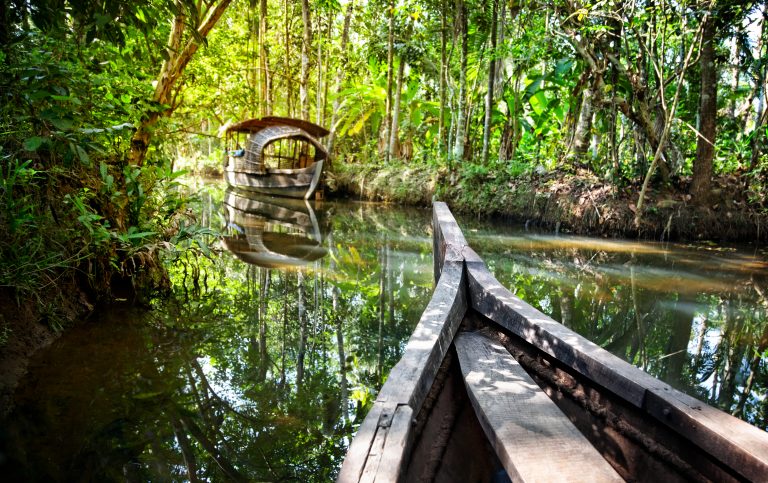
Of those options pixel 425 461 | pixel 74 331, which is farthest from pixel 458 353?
pixel 74 331

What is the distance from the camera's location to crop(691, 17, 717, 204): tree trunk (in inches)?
321

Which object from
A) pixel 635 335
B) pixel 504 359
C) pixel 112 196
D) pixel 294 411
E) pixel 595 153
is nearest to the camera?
pixel 504 359

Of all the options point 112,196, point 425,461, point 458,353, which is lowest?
point 425,461

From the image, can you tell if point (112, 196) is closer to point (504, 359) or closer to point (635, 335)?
point (504, 359)

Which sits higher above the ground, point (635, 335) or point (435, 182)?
point (435, 182)

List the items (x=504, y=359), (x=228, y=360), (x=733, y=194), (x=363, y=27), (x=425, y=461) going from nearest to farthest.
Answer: (x=425, y=461) < (x=504, y=359) < (x=228, y=360) < (x=733, y=194) < (x=363, y=27)

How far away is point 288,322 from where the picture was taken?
13.1 ft

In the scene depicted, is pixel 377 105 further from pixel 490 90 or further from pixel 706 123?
pixel 706 123

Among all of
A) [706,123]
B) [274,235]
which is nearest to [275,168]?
[274,235]

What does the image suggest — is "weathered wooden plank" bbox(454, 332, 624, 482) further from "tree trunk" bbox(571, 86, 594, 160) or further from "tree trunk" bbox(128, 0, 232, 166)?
"tree trunk" bbox(571, 86, 594, 160)

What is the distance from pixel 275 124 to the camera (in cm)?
1531

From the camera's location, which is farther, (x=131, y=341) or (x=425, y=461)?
(x=131, y=341)

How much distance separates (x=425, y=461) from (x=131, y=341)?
2286 millimetres

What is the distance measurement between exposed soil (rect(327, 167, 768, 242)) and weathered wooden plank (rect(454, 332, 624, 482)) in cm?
755
